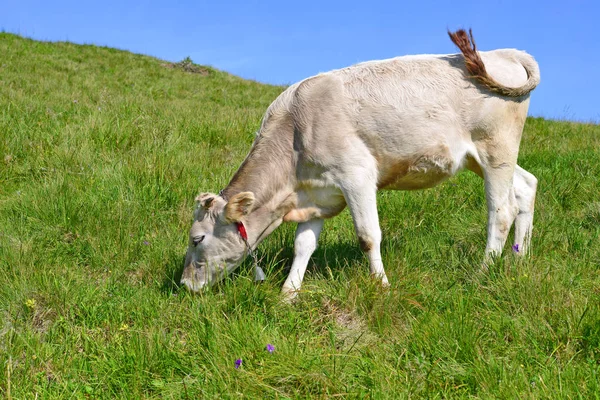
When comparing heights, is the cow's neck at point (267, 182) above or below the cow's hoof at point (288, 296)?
above

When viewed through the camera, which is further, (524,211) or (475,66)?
(524,211)

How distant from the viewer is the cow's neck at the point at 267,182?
16.1ft

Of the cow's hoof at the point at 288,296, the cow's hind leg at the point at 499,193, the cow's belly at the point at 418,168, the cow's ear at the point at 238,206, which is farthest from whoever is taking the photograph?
the cow's hind leg at the point at 499,193

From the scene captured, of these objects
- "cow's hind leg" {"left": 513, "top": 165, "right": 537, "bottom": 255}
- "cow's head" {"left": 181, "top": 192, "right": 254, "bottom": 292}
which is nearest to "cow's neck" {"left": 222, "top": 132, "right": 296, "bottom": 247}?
"cow's head" {"left": 181, "top": 192, "right": 254, "bottom": 292}

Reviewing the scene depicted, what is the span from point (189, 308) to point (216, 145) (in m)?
5.09

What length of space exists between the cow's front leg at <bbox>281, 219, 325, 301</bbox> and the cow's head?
48 centimetres

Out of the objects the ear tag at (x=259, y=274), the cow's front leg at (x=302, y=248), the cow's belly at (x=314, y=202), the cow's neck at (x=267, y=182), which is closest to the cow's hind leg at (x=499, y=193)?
the cow's belly at (x=314, y=202)

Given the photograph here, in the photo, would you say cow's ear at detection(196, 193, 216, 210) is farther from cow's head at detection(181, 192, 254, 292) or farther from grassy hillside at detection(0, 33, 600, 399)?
grassy hillside at detection(0, 33, 600, 399)

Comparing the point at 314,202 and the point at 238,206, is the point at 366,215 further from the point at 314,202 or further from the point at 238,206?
the point at 238,206

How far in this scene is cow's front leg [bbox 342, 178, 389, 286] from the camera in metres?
4.69

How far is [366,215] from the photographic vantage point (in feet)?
15.4

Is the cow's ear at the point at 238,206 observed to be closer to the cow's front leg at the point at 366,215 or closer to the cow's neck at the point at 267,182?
the cow's neck at the point at 267,182

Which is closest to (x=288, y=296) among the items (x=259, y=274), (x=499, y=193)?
(x=259, y=274)

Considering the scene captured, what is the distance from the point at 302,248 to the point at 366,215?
0.70 m
